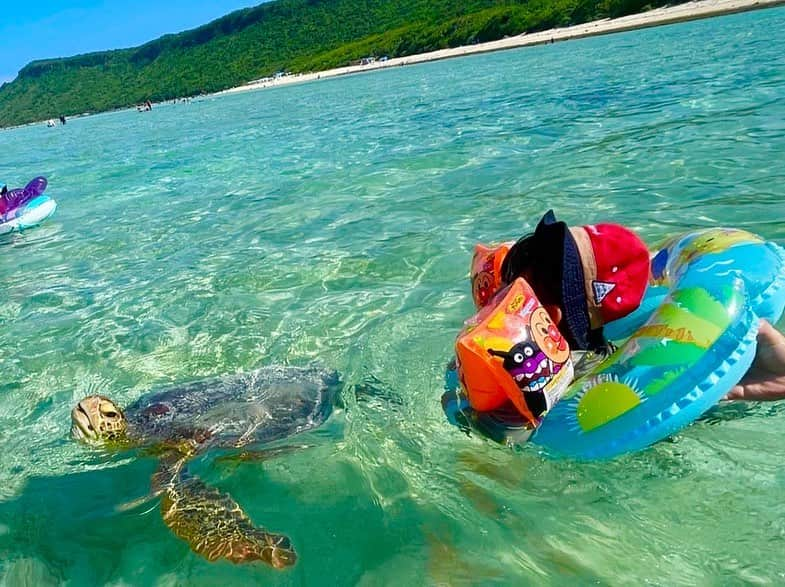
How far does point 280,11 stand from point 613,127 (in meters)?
148

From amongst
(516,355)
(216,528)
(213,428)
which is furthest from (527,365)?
(213,428)

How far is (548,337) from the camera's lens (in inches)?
110

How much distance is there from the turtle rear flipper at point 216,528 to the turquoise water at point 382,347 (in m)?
0.07

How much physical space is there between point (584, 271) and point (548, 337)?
1.10 ft

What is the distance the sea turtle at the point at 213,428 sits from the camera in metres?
3.16

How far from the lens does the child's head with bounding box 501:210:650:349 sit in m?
2.82

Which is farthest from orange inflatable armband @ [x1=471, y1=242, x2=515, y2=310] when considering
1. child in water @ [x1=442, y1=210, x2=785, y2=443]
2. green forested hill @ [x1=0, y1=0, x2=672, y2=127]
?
green forested hill @ [x1=0, y1=0, x2=672, y2=127]

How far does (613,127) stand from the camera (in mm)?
11688

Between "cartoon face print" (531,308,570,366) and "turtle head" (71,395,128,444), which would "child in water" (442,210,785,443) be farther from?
"turtle head" (71,395,128,444)

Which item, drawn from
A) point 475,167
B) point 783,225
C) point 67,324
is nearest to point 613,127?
point 475,167

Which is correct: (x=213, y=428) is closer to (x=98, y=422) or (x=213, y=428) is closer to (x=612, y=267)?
(x=98, y=422)

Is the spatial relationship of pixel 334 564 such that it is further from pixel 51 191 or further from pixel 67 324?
pixel 51 191

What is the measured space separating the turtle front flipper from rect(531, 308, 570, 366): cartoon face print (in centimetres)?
151

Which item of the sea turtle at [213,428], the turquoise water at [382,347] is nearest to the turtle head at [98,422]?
the sea turtle at [213,428]
